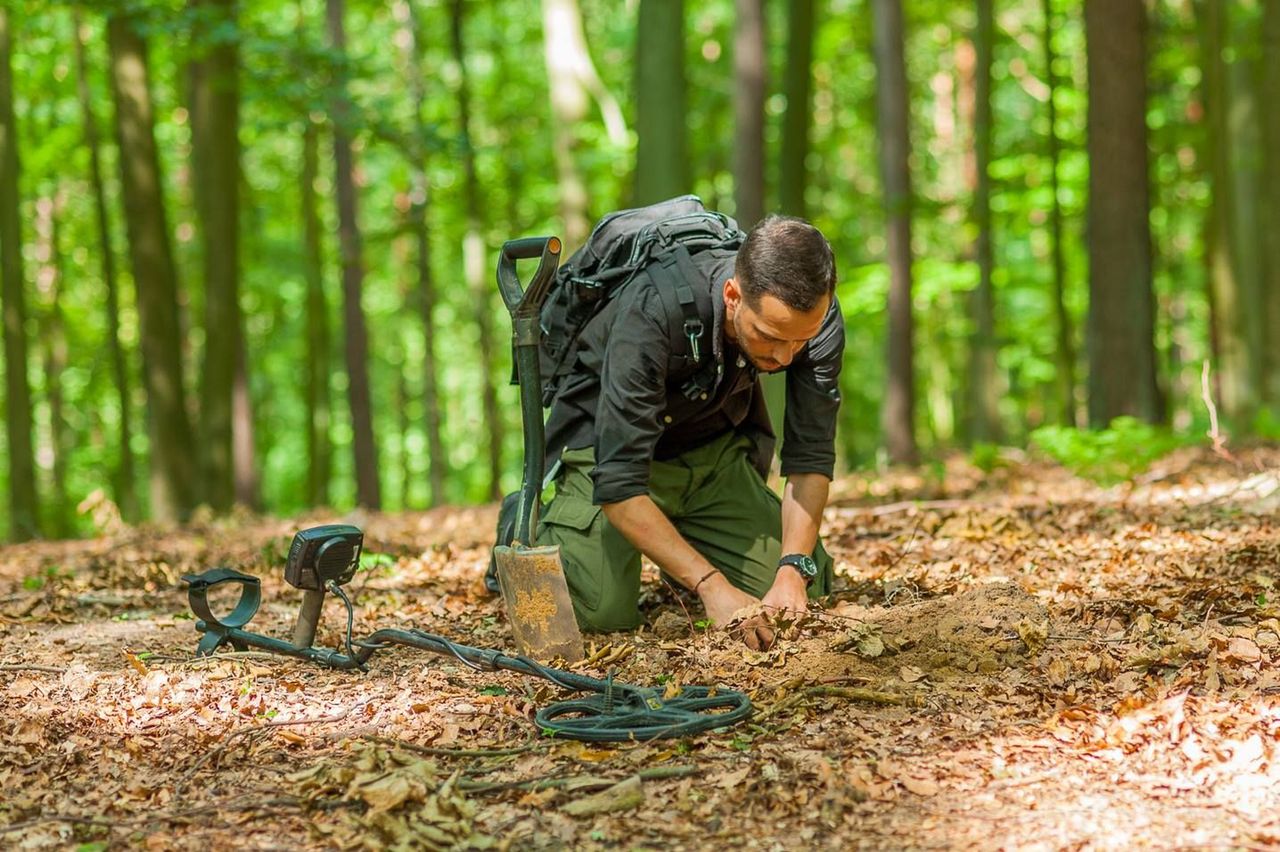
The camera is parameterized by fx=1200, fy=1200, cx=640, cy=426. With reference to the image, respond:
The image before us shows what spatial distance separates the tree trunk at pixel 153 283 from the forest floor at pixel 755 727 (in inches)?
243

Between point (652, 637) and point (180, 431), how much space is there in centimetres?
831

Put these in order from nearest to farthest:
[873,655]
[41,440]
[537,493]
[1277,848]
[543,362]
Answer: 1. [1277,848]
2. [873,655]
3. [537,493]
4. [543,362]
5. [41,440]

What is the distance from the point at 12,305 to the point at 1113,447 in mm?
11104

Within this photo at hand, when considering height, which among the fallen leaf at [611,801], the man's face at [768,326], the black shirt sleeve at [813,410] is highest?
the man's face at [768,326]

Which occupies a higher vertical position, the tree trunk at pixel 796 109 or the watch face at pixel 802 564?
the tree trunk at pixel 796 109

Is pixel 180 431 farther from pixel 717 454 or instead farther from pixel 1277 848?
pixel 1277 848

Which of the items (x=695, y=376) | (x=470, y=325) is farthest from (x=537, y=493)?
(x=470, y=325)

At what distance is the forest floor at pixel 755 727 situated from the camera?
9.19ft

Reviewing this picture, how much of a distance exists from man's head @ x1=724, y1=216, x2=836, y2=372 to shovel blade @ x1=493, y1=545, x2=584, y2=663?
3.39 ft

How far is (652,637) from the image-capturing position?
447cm

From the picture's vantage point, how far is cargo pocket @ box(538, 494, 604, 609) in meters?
4.59

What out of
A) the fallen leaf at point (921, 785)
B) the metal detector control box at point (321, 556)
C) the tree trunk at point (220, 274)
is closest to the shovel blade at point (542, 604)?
the metal detector control box at point (321, 556)

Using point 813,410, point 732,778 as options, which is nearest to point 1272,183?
point 813,410

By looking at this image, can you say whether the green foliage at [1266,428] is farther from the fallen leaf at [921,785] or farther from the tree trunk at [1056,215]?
the fallen leaf at [921,785]
